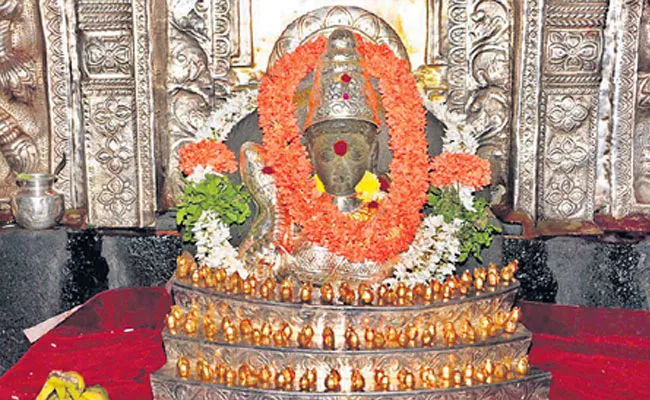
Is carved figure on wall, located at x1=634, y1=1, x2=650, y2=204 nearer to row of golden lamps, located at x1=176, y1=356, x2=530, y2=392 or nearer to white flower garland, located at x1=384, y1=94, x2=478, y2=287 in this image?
white flower garland, located at x1=384, y1=94, x2=478, y2=287

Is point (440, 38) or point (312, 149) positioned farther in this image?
point (440, 38)

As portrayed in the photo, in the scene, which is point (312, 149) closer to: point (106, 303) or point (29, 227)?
point (106, 303)

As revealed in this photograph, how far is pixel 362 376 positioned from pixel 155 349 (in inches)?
58.8

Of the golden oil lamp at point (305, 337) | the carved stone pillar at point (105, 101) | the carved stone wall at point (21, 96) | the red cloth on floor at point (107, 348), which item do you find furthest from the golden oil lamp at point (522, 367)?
the carved stone wall at point (21, 96)

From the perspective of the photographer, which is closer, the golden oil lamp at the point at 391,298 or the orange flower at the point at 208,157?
the golden oil lamp at the point at 391,298

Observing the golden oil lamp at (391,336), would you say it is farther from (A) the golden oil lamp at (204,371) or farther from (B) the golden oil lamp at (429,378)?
(A) the golden oil lamp at (204,371)

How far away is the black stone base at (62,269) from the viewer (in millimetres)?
6418

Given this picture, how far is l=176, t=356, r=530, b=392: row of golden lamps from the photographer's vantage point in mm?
4520

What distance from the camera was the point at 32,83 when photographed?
6.80m

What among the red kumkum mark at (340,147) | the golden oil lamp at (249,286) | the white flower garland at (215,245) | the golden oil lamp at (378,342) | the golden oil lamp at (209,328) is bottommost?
the golden oil lamp at (378,342)

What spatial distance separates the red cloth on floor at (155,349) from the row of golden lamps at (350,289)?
56 centimetres

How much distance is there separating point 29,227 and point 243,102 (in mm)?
1730

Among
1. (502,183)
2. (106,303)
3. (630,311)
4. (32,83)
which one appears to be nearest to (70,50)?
(32,83)

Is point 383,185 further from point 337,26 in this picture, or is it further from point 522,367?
point 522,367
